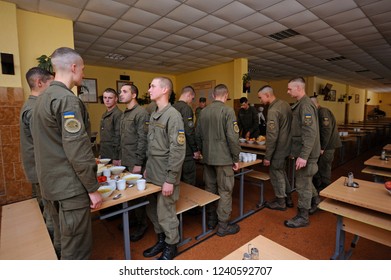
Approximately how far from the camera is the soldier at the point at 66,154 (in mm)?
1264

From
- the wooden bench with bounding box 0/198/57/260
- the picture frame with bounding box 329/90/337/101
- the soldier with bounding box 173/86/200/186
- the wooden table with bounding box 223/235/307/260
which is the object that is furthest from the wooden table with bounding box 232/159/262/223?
the picture frame with bounding box 329/90/337/101

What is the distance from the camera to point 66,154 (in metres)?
1.27

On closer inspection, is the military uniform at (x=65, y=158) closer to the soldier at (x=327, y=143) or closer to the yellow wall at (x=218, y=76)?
the soldier at (x=327, y=143)

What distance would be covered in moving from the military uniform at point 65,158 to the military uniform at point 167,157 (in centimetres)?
61

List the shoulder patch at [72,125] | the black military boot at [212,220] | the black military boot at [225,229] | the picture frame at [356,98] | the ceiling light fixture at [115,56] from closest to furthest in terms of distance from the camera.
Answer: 1. the shoulder patch at [72,125]
2. the black military boot at [225,229]
3. the black military boot at [212,220]
4. the ceiling light fixture at [115,56]
5. the picture frame at [356,98]

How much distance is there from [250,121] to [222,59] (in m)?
2.15

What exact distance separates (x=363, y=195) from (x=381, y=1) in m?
3.02

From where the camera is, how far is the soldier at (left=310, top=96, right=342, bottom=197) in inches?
138

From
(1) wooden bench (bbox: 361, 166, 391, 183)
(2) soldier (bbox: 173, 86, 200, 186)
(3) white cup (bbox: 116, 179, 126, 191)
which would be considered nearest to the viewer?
(3) white cup (bbox: 116, 179, 126, 191)

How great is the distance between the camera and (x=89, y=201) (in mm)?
1416

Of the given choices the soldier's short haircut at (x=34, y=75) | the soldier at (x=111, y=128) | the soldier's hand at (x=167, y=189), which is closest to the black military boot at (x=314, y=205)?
the soldier's hand at (x=167, y=189)

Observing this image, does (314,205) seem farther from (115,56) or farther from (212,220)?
(115,56)

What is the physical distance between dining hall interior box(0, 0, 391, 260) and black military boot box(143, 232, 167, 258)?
0.29 ft

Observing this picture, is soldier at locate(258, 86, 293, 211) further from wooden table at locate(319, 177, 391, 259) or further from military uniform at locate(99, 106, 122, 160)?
military uniform at locate(99, 106, 122, 160)
